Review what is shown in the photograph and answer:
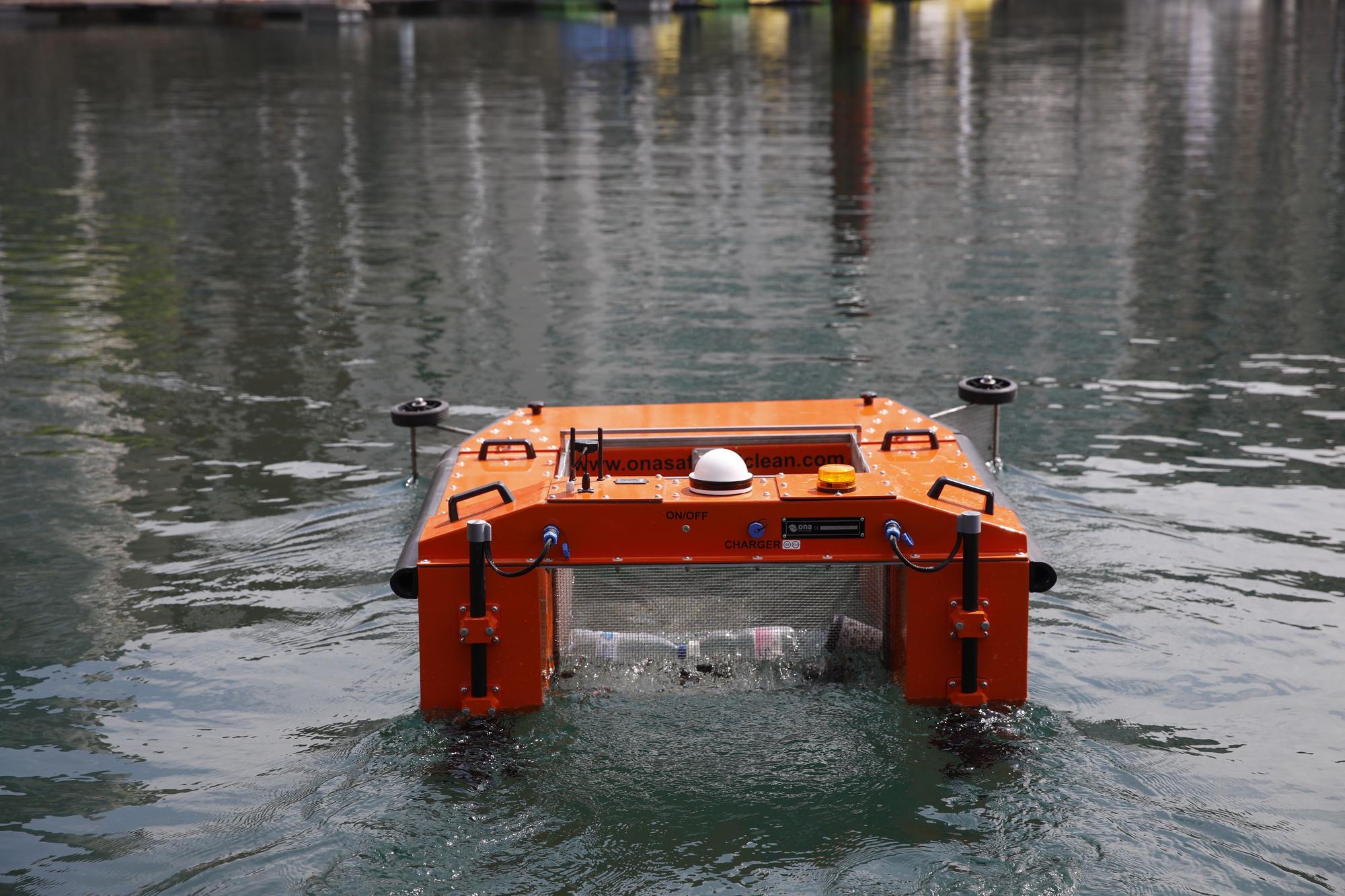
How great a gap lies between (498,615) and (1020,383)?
24.3 feet

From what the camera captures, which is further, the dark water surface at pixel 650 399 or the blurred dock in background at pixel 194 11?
the blurred dock in background at pixel 194 11

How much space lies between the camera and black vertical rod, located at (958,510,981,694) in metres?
5.74

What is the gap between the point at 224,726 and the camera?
658 cm

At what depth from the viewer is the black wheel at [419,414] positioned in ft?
28.1

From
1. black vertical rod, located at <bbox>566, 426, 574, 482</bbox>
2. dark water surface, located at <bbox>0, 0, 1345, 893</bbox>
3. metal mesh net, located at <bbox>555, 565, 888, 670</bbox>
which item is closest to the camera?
dark water surface, located at <bbox>0, 0, 1345, 893</bbox>

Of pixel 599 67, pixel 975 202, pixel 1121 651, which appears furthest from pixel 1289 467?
pixel 599 67

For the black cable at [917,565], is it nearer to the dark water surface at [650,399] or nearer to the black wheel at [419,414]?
the dark water surface at [650,399]

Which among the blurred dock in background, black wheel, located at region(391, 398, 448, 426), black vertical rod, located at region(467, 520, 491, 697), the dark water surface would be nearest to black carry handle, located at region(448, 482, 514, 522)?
black vertical rod, located at region(467, 520, 491, 697)

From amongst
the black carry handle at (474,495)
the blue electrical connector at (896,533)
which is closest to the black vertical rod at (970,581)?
the blue electrical connector at (896,533)

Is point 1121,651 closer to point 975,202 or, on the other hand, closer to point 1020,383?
point 1020,383

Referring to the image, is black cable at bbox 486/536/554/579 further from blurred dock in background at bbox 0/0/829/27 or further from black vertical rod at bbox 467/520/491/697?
blurred dock in background at bbox 0/0/829/27

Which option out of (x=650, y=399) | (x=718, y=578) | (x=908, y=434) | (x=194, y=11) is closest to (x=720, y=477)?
(x=718, y=578)

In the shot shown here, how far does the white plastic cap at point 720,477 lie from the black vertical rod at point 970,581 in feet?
3.03

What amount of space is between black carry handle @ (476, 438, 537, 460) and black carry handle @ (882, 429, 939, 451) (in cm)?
174
